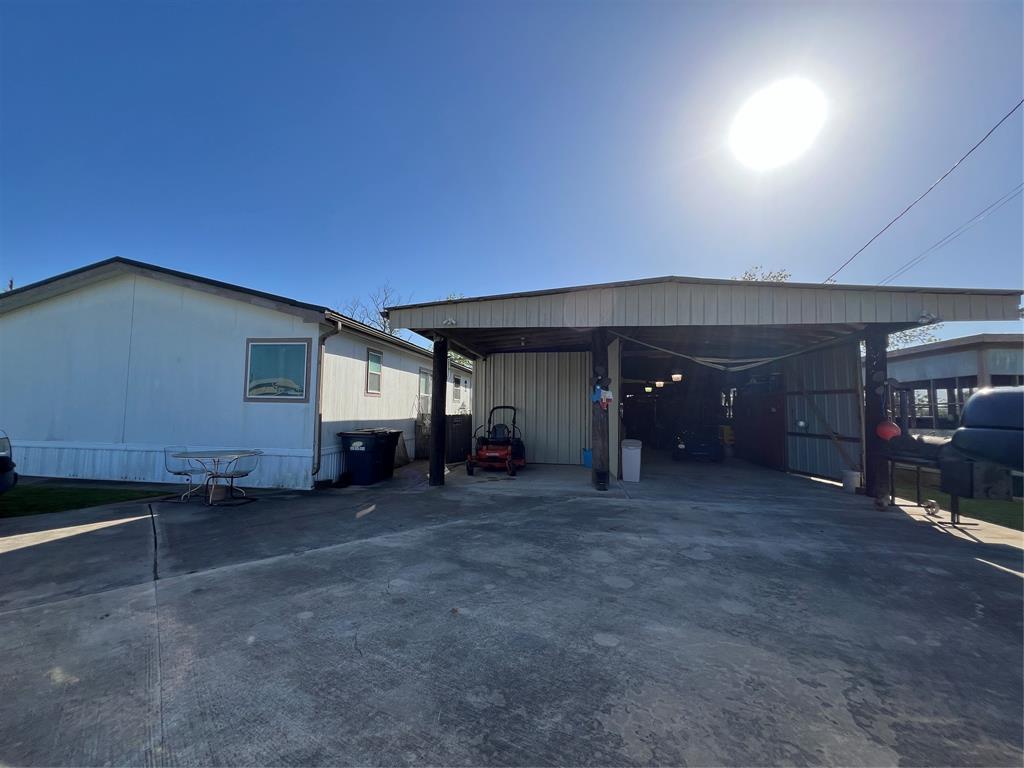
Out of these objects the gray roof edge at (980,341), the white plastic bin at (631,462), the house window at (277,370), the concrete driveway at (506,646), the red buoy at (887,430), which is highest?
the gray roof edge at (980,341)

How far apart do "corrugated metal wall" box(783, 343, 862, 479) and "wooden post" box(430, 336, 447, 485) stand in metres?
8.36

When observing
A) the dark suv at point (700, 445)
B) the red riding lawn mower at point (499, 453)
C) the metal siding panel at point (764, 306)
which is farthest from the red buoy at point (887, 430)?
the red riding lawn mower at point (499, 453)

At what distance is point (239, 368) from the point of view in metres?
8.23

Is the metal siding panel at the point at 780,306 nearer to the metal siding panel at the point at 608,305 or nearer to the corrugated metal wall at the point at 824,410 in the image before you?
the metal siding panel at the point at 608,305

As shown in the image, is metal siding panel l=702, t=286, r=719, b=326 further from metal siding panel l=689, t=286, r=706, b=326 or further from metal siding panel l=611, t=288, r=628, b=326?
metal siding panel l=611, t=288, r=628, b=326

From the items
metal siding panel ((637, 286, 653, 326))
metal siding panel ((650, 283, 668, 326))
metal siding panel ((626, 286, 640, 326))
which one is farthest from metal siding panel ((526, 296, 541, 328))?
metal siding panel ((650, 283, 668, 326))

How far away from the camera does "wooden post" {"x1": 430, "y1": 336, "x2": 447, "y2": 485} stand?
27.0 feet

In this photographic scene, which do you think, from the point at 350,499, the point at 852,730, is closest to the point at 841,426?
the point at 852,730

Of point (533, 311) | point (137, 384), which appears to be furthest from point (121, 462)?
point (533, 311)

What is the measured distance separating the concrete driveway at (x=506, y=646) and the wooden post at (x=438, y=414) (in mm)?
2998

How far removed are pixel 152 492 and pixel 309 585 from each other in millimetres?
6276

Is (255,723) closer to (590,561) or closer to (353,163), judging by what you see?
(590,561)

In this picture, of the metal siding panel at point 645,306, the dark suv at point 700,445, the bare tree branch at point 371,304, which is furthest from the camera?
the bare tree branch at point 371,304

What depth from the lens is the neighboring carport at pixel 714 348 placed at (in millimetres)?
6820
